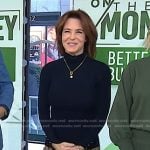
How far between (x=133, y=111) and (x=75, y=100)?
329 mm

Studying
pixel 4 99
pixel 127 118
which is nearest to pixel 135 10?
pixel 127 118

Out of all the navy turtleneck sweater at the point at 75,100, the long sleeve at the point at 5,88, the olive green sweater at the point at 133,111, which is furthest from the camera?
the long sleeve at the point at 5,88

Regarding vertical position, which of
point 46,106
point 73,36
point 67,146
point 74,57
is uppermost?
point 73,36

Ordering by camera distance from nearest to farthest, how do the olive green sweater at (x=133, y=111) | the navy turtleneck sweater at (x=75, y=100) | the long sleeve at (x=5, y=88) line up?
the olive green sweater at (x=133, y=111) → the navy turtleneck sweater at (x=75, y=100) → the long sleeve at (x=5, y=88)

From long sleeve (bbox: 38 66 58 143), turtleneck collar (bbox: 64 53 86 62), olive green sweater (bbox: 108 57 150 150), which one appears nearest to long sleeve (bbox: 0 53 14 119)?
long sleeve (bbox: 38 66 58 143)

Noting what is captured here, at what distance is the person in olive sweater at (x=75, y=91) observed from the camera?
1678 mm

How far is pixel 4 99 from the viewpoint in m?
2.02

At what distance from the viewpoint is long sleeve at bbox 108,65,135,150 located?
4.67 ft

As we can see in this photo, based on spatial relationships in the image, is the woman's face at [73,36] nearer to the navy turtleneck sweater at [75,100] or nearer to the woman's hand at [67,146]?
the navy turtleneck sweater at [75,100]

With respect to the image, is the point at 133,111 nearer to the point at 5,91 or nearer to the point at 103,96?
the point at 103,96

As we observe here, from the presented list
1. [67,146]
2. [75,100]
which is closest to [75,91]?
[75,100]

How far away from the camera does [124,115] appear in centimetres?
145

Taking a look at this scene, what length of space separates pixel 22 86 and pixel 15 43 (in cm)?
27

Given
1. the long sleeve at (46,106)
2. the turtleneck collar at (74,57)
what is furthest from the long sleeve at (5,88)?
the turtleneck collar at (74,57)
